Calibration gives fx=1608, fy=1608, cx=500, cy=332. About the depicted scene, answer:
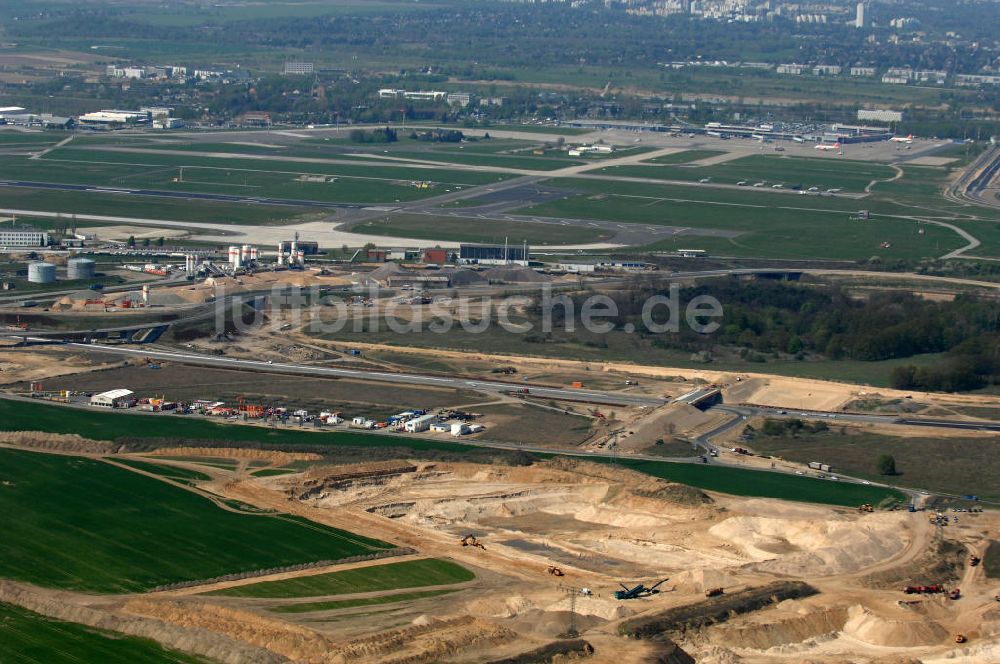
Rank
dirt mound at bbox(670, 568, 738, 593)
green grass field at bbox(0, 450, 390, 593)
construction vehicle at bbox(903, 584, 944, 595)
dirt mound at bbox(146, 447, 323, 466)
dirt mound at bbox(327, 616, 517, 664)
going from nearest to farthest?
dirt mound at bbox(327, 616, 517, 664) → dirt mound at bbox(670, 568, 738, 593) → green grass field at bbox(0, 450, 390, 593) → construction vehicle at bbox(903, 584, 944, 595) → dirt mound at bbox(146, 447, 323, 466)

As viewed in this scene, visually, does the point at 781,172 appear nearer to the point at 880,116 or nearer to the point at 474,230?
the point at 880,116

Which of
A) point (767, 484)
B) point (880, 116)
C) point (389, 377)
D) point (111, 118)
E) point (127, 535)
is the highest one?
point (111, 118)

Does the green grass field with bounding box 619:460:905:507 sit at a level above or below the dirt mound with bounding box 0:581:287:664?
below

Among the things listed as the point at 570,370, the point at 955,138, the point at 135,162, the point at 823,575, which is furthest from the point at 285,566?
the point at 955,138

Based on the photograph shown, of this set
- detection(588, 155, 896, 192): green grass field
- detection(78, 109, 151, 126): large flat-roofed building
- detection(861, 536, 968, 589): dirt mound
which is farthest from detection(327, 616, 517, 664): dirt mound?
detection(78, 109, 151, 126): large flat-roofed building

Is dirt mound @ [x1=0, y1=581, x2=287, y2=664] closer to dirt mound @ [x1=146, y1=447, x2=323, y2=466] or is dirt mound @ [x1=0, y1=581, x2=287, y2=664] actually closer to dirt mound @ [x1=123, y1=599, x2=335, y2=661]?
dirt mound @ [x1=123, y1=599, x2=335, y2=661]

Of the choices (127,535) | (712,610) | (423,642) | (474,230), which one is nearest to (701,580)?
(712,610)

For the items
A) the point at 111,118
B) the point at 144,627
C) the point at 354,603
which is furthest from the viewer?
the point at 111,118
